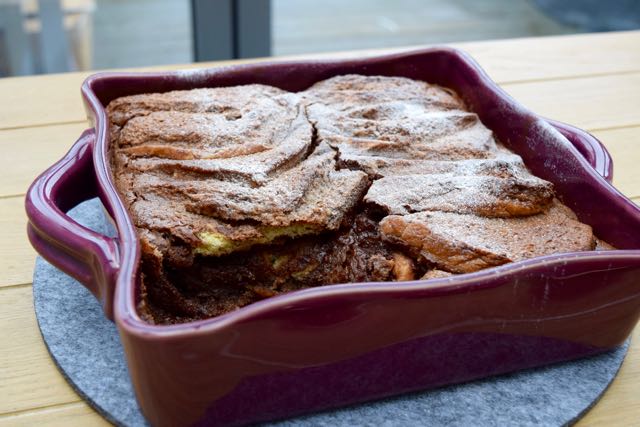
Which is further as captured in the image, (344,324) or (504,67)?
(504,67)

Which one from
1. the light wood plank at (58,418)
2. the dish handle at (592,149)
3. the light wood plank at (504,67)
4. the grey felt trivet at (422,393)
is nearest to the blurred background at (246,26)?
the light wood plank at (504,67)

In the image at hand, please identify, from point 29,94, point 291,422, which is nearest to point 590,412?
point 291,422

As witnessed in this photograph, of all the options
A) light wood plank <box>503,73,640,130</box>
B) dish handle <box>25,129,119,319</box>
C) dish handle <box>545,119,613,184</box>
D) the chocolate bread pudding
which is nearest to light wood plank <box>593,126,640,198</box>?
light wood plank <box>503,73,640,130</box>

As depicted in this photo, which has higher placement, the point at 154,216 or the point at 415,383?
the point at 154,216

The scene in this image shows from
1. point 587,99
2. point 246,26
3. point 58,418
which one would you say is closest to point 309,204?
point 58,418

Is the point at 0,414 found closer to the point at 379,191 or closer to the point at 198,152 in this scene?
the point at 198,152

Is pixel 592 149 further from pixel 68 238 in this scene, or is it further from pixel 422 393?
pixel 68 238

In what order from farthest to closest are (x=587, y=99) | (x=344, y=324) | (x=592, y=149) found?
(x=587, y=99)
(x=592, y=149)
(x=344, y=324)

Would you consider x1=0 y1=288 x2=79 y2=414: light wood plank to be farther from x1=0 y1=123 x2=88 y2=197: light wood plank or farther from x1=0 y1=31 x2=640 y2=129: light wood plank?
x1=0 y1=31 x2=640 y2=129: light wood plank
